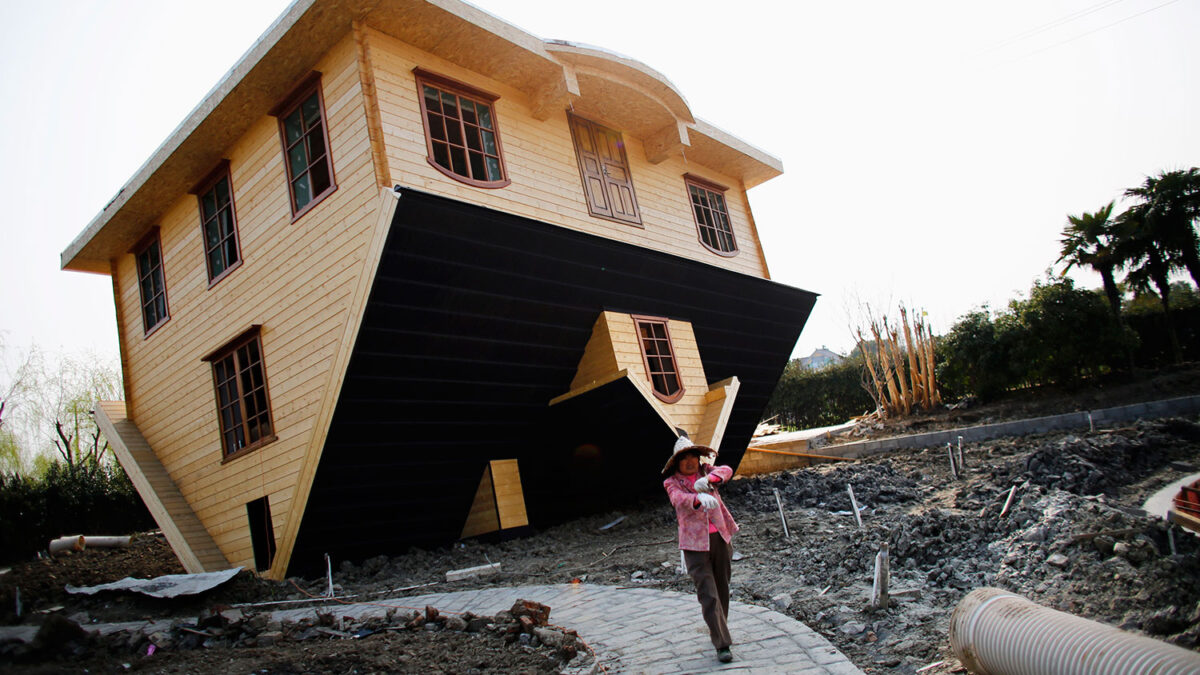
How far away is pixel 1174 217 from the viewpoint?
16.5m

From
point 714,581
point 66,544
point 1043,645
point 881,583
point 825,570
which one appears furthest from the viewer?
point 66,544

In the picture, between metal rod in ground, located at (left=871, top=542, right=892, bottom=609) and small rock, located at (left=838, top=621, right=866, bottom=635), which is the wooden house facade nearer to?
metal rod in ground, located at (left=871, top=542, right=892, bottom=609)

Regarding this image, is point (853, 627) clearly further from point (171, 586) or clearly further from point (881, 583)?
point (171, 586)

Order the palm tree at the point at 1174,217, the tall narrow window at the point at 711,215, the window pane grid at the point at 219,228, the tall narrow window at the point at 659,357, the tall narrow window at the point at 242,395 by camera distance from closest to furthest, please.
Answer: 1. the tall narrow window at the point at 242,395
2. the window pane grid at the point at 219,228
3. the tall narrow window at the point at 659,357
4. the tall narrow window at the point at 711,215
5. the palm tree at the point at 1174,217

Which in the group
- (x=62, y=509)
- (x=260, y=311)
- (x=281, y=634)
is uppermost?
(x=260, y=311)

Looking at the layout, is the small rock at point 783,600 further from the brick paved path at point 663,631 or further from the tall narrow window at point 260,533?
the tall narrow window at point 260,533

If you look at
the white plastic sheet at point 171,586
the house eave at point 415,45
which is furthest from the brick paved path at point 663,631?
the house eave at point 415,45

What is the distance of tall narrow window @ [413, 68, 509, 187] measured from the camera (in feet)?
25.7

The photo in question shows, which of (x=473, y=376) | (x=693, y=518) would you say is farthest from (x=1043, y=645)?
(x=473, y=376)

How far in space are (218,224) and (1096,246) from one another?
769 inches

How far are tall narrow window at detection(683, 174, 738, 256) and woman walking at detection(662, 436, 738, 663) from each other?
727 cm

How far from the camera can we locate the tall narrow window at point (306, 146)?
314 inches

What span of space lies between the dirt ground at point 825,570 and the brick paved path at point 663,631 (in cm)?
29

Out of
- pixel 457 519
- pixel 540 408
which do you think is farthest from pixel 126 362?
pixel 540 408
